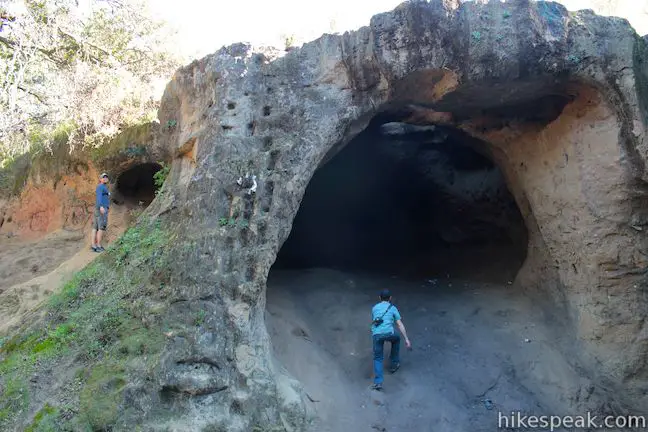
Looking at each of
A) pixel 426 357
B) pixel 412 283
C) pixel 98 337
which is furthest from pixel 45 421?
pixel 412 283

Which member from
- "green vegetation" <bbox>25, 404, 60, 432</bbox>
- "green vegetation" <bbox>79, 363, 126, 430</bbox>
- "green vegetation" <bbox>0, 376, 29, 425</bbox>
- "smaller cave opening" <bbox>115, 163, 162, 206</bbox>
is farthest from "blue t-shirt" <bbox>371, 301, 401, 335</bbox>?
"smaller cave opening" <bbox>115, 163, 162, 206</bbox>

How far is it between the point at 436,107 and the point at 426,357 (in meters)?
3.51

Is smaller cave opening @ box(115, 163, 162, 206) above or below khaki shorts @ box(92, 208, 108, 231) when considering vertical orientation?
above

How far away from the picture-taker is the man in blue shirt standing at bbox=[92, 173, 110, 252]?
26.5ft

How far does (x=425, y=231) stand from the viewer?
10.5 m

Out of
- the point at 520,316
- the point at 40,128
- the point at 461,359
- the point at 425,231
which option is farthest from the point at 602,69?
the point at 40,128

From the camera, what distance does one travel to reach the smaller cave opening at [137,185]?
9.34 m

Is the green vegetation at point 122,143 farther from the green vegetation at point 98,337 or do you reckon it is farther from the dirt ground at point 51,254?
the green vegetation at point 98,337

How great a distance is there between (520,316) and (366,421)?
3084 millimetres

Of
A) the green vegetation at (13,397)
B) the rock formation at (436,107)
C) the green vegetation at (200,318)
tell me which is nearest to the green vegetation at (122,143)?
the rock formation at (436,107)

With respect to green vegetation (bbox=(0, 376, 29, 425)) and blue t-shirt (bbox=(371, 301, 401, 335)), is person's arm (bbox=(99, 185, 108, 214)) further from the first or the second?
blue t-shirt (bbox=(371, 301, 401, 335))

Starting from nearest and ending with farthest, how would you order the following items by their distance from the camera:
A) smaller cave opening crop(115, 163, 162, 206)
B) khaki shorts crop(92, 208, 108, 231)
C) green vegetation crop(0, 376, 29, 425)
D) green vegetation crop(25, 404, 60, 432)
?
green vegetation crop(25, 404, 60, 432) < green vegetation crop(0, 376, 29, 425) < khaki shorts crop(92, 208, 108, 231) < smaller cave opening crop(115, 163, 162, 206)
